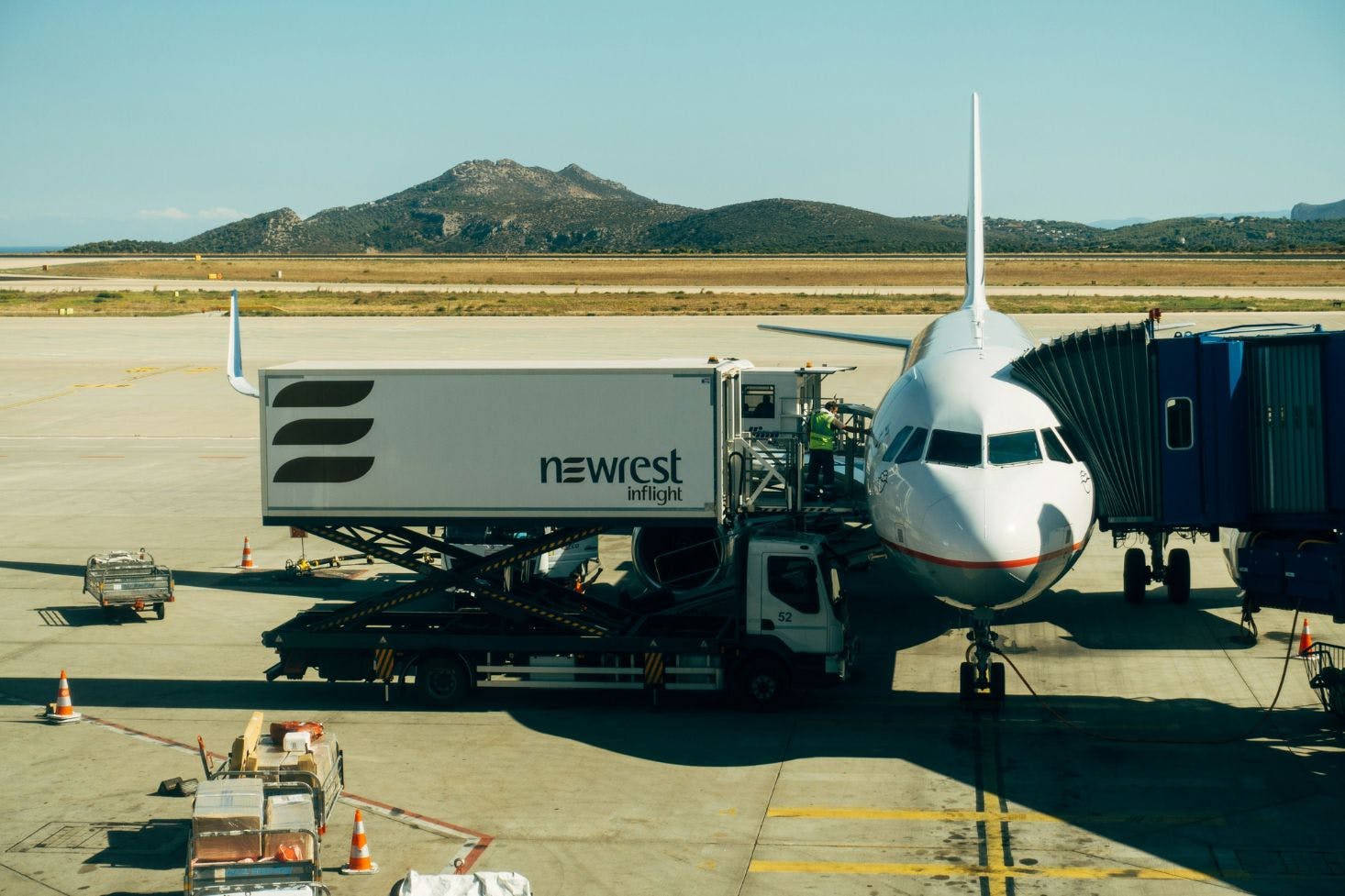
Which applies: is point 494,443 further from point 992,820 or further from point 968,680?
point 992,820

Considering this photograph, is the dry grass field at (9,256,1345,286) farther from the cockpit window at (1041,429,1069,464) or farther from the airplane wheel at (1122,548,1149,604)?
the cockpit window at (1041,429,1069,464)

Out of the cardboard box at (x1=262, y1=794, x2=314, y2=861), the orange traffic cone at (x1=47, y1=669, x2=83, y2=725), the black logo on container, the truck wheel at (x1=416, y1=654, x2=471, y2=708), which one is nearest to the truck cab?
the truck wheel at (x1=416, y1=654, x2=471, y2=708)

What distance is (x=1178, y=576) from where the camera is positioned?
2722 cm

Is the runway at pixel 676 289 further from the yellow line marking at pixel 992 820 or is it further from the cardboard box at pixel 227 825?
the cardboard box at pixel 227 825

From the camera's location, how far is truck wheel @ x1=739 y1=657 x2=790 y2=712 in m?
20.8

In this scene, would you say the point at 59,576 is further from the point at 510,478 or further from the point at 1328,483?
the point at 1328,483

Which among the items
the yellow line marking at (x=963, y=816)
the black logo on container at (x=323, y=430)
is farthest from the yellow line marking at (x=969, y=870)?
the black logo on container at (x=323, y=430)

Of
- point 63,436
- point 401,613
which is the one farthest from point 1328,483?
point 63,436

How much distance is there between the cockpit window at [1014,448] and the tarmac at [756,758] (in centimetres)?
403

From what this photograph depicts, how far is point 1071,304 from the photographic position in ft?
322

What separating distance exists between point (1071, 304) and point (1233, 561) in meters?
78.3

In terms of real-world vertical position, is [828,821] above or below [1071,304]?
below

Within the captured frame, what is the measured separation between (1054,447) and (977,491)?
194 cm

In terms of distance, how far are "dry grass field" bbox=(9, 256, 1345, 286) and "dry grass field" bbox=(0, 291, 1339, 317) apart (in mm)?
22527
